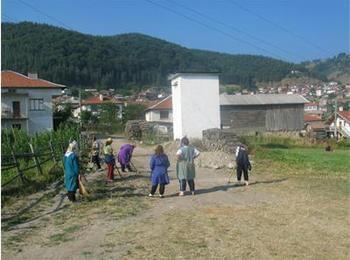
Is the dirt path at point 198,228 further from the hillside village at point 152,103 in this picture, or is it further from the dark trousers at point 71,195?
the hillside village at point 152,103

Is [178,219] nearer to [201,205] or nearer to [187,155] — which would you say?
[201,205]

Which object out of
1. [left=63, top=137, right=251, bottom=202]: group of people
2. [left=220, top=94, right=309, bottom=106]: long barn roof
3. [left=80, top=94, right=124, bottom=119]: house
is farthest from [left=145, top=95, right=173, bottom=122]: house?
[left=63, top=137, right=251, bottom=202]: group of people

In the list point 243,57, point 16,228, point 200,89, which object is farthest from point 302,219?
point 243,57

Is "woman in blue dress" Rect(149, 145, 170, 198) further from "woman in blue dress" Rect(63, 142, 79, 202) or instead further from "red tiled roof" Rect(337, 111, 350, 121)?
"red tiled roof" Rect(337, 111, 350, 121)

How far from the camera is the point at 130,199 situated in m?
14.4

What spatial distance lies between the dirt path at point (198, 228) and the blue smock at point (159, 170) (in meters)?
0.48

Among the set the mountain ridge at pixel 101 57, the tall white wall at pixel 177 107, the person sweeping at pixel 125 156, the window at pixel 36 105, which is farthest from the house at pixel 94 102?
the person sweeping at pixel 125 156

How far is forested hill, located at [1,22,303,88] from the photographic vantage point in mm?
43906

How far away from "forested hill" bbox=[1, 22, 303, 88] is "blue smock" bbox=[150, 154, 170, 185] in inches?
693

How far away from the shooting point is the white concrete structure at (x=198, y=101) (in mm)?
35281

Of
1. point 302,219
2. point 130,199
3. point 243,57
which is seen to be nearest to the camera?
point 302,219

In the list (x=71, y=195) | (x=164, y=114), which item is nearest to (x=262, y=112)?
(x=164, y=114)

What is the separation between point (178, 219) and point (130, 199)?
10.2 feet

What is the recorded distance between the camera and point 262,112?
5816 centimetres
